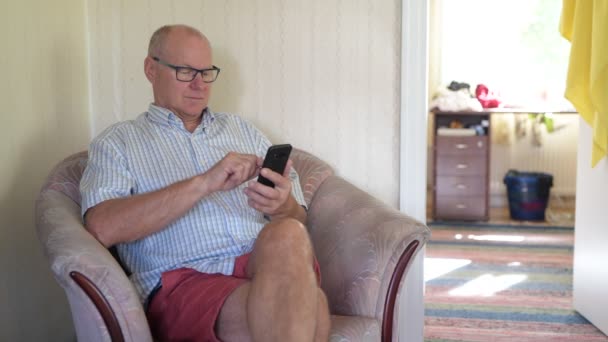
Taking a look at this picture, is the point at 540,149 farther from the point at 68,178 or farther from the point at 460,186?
the point at 68,178

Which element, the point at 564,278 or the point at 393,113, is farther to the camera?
the point at 564,278

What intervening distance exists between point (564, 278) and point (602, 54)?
145cm

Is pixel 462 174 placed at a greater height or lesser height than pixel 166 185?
lesser

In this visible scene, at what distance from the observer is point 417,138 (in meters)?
2.19

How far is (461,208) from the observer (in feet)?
15.4

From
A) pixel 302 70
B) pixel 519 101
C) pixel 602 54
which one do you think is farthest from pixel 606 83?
pixel 519 101

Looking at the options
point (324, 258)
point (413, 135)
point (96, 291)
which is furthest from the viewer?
point (413, 135)

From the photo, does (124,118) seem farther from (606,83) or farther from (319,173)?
(606,83)

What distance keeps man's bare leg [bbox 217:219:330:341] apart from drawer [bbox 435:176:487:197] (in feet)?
11.3

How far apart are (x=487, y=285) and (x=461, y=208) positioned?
5.11 feet

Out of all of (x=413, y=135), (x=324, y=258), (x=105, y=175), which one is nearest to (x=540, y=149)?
(x=413, y=135)

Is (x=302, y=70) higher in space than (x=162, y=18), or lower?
lower

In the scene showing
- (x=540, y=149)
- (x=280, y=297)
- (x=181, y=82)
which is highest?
(x=181, y=82)

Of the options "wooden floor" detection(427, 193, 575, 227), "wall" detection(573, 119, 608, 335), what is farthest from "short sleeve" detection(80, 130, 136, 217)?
"wooden floor" detection(427, 193, 575, 227)
